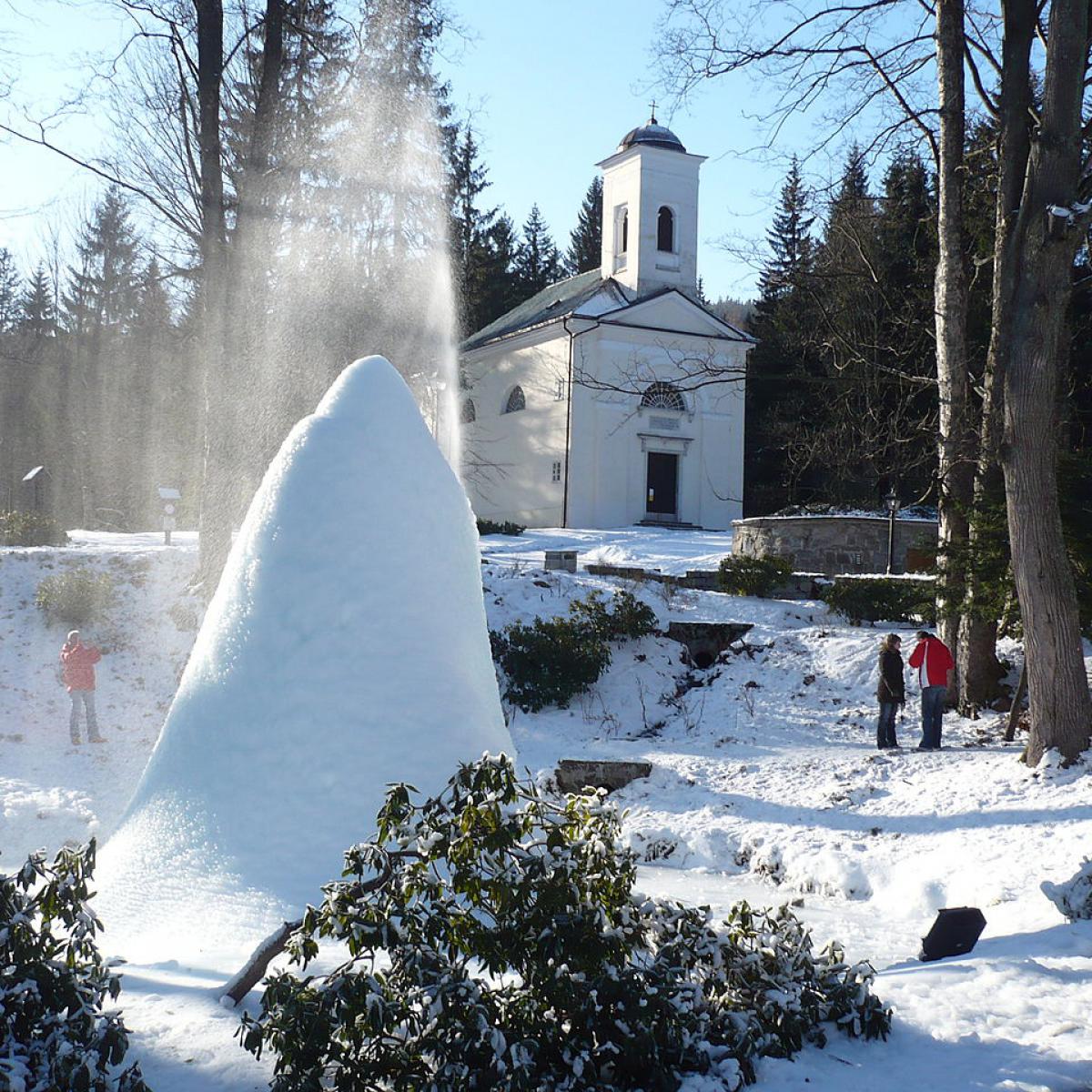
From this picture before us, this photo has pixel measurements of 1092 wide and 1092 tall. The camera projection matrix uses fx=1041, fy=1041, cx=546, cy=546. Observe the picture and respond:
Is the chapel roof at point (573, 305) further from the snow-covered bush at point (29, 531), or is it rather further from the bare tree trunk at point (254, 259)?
the snow-covered bush at point (29, 531)

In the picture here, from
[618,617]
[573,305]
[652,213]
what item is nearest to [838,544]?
[618,617]

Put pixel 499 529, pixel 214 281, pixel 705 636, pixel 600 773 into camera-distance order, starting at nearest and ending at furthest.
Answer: pixel 600 773
pixel 214 281
pixel 705 636
pixel 499 529

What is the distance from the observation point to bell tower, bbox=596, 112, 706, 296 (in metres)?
34.1

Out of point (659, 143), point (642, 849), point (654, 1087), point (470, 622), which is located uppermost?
point (659, 143)

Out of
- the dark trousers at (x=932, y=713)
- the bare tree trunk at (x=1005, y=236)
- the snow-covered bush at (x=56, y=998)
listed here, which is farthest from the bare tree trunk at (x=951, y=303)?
the snow-covered bush at (x=56, y=998)

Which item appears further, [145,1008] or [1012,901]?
[1012,901]

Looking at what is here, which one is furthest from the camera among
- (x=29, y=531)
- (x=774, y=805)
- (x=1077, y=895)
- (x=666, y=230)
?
(x=666, y=230)

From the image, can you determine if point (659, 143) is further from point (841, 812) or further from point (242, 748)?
point (242, 748)

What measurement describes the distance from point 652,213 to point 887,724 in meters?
25.6

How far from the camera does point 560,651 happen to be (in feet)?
48.7

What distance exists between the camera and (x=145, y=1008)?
12.7 ft

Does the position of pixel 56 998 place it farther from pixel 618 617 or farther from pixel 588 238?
pixel 588 238

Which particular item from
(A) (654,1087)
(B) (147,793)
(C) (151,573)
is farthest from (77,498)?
(A) (654,1087)

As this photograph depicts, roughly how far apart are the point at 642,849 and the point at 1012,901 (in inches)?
136
